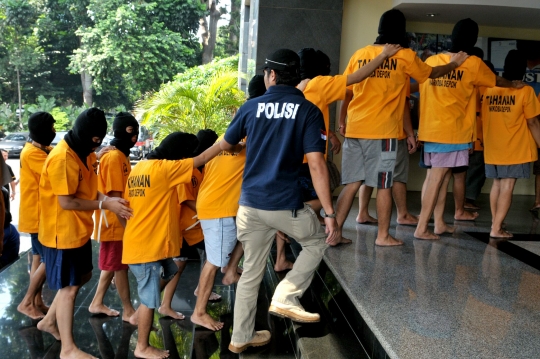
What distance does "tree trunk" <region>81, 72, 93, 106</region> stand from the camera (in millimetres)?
8250

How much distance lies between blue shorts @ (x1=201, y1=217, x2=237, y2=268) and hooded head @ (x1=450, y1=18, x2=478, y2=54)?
7.50ft

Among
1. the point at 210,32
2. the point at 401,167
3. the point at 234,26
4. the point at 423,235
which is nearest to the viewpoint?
the point at 423,235

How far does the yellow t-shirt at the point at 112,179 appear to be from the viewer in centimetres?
416

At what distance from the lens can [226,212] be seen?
12.7ft

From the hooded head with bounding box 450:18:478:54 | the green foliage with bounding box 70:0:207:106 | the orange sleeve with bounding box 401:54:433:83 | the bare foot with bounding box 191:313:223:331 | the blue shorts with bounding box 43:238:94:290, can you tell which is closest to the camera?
the blue shorts with bounding box 43:238:94:290

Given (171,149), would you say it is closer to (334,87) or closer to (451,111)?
(334,87)

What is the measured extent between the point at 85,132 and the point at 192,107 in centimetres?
454

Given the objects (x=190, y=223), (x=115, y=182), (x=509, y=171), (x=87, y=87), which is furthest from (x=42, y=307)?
(x=87, y=87)

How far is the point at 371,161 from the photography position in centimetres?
441

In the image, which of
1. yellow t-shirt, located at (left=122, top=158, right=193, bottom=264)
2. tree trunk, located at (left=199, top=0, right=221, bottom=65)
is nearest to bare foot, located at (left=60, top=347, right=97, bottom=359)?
yellow t-shirt, located at (left=122, top=158, right=193, bottom=264)

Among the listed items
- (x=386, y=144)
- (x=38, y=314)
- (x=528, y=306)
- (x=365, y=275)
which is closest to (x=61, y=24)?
(x=38, y=314)

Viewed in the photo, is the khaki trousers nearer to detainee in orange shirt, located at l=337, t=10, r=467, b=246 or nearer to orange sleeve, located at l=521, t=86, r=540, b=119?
detainee in orange shirt, located at l=337, t=10, r=467, b=246

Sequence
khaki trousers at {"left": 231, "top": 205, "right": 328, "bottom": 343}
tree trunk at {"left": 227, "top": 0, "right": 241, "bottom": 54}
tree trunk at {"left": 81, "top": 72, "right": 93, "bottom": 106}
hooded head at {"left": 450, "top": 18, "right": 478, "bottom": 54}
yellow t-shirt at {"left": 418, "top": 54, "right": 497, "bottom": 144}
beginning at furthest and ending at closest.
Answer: tree trunk at {"left": 227, "top": 0, "right": 241, "bottom": 54} → tree trunk at {"left": 81, "top": 72, "right": 93, "bottom": 106} → yellow t-shirt at {"left": 418, "top": 54, "right": 497, "bottom": 144} → hooded head at {"left": 450, "top": 18, "right": 478, "bottom": 54} → khaki trousers at {"left": 231, "top": 205, "right": 328, "bottom": 343}

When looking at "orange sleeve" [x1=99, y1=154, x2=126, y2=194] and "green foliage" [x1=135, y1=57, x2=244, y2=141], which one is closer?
"orange sleeve" [x1=99, y1=154, x2=126, y2=194]
